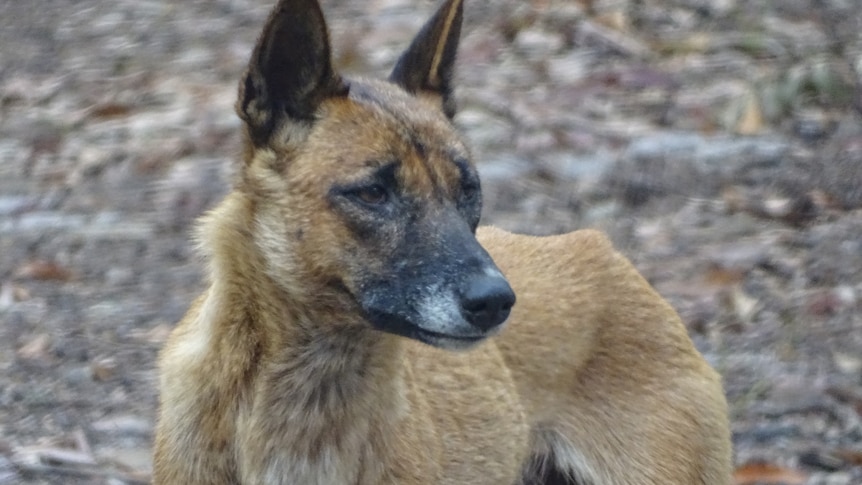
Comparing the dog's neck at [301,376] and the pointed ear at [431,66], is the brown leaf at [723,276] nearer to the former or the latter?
the pointed ear at [431,66]

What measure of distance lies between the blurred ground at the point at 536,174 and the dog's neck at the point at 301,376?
1.69 meters

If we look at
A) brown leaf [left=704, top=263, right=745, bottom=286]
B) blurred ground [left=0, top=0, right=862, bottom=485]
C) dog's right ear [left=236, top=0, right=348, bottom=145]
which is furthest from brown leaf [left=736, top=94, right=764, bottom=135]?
dog's right ear [left=236, top=0, right=348, bottom=145]

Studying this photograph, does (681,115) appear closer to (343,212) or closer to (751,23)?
(751,23)

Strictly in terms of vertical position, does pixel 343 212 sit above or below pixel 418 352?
above

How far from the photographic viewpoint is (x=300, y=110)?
15.6 ft

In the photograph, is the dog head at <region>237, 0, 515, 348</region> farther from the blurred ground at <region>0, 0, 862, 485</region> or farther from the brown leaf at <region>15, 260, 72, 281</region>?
the brown leaf at <region>15, 260, 72, 281</region>

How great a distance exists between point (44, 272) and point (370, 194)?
13.9ft

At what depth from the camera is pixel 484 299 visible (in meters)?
4.29

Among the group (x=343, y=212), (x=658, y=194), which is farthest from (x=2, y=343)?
(x=658, y=194)

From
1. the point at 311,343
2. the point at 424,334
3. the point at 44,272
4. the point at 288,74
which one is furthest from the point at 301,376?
the point at 44,272

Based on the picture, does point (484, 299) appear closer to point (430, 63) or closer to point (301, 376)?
point (301, 376)

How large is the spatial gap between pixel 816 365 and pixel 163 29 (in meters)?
6.73

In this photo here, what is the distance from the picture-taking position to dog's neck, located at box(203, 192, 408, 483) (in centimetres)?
467

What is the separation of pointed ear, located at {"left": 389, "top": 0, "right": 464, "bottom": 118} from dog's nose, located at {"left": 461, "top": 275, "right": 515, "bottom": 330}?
1104mm
